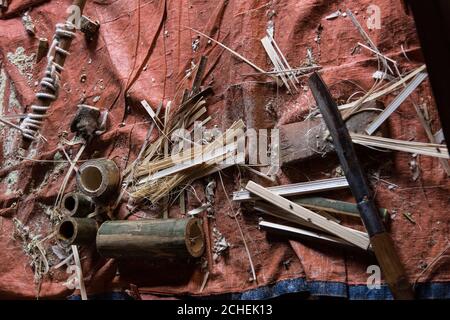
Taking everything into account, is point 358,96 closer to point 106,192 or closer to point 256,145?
point 256,145

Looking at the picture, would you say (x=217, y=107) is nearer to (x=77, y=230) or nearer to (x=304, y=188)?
(x=304, y=188)

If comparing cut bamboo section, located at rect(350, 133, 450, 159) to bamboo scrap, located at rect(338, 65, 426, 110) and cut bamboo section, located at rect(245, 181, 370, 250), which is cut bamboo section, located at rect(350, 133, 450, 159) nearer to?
bamboo scrap, located at rect(338, 65, 426, 110)

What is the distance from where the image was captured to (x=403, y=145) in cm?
185

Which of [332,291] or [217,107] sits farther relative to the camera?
[217,107]

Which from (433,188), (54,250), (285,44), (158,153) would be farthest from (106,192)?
(433,188)

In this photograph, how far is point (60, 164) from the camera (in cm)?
266

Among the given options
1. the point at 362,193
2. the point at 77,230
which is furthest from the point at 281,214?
the point at 77,230

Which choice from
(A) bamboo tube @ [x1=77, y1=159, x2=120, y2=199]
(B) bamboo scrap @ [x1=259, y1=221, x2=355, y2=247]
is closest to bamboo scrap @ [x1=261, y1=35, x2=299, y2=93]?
(B) bamboo scrap @ [x1=259, y1=221, x2=355, y2=247]

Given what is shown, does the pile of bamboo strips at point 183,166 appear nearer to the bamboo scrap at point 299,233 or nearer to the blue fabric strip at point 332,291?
the bamboo scrap at point 299,233

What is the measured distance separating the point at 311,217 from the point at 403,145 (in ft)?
1.40

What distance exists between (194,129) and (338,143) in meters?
0.73

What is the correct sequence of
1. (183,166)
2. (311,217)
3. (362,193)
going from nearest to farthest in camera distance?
(362,193) < (311,217) < (183,166)

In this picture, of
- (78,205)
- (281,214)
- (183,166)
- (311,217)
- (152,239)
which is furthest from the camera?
(78,205)

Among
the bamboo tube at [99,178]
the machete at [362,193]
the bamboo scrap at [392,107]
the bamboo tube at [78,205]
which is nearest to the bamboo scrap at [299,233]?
the machete at [362,193]
